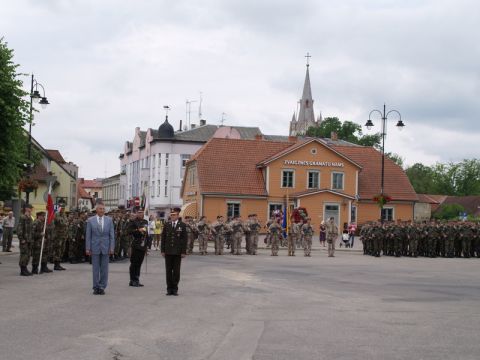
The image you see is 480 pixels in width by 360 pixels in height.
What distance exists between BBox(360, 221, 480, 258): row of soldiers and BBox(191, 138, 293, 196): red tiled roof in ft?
82.9

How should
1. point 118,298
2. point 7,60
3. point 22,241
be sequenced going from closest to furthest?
point 118,298, point 22,241, point 7,60

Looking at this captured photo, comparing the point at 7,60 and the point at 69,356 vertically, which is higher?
the point at 7,60

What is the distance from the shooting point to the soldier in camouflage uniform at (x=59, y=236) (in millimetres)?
21734

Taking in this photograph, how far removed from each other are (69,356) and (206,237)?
26128 mm

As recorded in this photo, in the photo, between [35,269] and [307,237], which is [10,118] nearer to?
[35,269]

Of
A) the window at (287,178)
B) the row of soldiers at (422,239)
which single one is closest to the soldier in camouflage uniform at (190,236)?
the row of soldiers at (422,239)

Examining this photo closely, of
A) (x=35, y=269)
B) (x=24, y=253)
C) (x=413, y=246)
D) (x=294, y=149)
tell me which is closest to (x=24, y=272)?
(x=24, y=253)

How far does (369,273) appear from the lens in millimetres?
23562

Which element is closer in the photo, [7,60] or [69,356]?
[69,356]

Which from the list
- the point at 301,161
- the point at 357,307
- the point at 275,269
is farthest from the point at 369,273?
the point at 301,161

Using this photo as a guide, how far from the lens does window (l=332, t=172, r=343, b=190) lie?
67.6m

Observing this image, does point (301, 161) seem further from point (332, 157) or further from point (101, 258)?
point (101, 258)

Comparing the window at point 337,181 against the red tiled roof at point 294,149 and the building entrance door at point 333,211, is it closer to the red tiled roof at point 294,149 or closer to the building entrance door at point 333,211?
the red tiled roof at point 294,149

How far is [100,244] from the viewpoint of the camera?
15.9m
